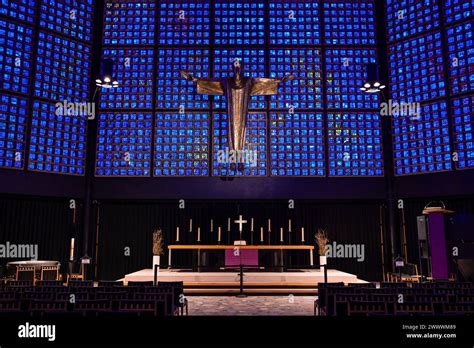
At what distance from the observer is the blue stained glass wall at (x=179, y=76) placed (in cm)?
1596

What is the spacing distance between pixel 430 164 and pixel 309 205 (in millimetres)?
4613

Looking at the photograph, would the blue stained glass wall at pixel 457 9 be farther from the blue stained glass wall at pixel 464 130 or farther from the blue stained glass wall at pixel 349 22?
the blue stained glass wall at pixel 464 130

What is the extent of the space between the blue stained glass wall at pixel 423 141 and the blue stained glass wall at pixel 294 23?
4.74 metres

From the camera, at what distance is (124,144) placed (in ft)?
51.0

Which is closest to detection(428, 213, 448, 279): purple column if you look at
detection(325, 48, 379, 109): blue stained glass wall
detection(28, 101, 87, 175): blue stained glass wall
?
detection(325, 48, 379, 109): blue stained glass wall

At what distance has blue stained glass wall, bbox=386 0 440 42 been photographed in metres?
14.6

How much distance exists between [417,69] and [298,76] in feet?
14.5

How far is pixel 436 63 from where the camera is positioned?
47.1 ft

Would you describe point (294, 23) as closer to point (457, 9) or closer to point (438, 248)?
point (457, 9)

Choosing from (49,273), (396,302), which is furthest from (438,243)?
(49,273)

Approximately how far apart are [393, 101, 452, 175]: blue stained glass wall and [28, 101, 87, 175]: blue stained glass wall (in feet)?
39.3

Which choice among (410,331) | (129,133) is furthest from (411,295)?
(129,133)

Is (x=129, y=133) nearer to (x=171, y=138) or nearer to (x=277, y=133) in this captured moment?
(x=171, y=138)

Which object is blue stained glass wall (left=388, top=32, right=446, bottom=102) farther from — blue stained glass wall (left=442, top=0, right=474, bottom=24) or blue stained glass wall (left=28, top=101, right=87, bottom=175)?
blue stained glass wall (left=28, top=101, right=87, bottom=175)
